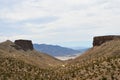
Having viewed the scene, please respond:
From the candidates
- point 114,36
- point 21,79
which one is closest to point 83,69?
point 21,79

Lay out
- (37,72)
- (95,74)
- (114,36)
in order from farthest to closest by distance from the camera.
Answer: (114,36) < (37,72) < (95,74)

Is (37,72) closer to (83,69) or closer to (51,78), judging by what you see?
(51,78)

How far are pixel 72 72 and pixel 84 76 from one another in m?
6.37

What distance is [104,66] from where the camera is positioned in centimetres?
5947

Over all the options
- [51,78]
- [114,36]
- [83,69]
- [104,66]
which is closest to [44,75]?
[51,78]

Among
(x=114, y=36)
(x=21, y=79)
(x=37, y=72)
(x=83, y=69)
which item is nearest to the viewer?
(x=83, y=69)

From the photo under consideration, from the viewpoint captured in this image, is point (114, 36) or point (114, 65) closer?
point (114, 65)

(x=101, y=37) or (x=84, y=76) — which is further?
(x=101, y=37)

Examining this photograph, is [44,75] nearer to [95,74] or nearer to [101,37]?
[95,74]

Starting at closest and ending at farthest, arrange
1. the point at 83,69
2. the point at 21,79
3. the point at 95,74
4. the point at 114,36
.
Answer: the point at 95,74 < the point at 83,69 < the point at 21,79 < the point at 114,36

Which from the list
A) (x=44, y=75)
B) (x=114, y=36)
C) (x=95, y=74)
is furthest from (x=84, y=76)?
(x=114, y=36)

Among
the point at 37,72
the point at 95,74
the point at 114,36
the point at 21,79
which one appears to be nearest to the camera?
the point at 95,74

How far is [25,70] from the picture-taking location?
251ft

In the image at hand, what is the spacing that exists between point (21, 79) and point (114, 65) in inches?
768
